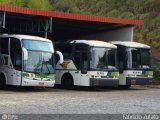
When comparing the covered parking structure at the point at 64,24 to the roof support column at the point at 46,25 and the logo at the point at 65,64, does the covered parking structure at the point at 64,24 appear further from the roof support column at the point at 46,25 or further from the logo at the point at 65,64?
the logo at the point at 65,64

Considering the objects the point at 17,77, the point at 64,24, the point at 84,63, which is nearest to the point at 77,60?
the point at 84,63

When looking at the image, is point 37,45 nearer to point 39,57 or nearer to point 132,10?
point 39,57

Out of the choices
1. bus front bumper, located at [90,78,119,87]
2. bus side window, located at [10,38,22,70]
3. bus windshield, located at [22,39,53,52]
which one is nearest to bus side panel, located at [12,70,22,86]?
bus side window, located at [10,38,22,70]

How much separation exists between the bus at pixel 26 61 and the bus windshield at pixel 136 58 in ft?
17.0

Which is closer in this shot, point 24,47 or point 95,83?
point 24,47

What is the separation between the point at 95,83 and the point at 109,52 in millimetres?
2087

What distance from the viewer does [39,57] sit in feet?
85.9

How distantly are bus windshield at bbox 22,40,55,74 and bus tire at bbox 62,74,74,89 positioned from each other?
2409mm

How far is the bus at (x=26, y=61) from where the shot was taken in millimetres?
25531

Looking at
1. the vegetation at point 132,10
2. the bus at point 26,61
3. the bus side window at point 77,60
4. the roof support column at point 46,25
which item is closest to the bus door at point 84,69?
the bus side window at point 77,60

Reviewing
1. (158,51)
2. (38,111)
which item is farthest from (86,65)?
(158,51)

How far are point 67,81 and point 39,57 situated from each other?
12.0 ft

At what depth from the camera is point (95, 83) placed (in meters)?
27.8

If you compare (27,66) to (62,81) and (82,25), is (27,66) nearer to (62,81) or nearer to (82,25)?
(62,81)
